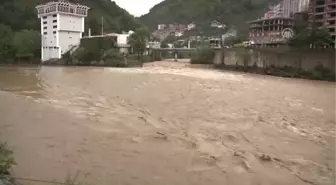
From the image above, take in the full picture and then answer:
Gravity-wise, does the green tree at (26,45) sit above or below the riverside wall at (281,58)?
above

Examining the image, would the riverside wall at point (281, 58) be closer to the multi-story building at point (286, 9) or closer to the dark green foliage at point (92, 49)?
the dark green foliage at point (92, 49)

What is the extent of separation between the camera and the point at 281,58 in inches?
1340

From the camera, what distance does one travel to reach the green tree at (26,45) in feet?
169

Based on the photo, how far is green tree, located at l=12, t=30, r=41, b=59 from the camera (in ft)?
169

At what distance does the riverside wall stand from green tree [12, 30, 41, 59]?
96.0ft

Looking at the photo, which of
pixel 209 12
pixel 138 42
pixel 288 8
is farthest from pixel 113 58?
pixel 209 12

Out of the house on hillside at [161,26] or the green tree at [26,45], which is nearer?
the green tree at [26,45]

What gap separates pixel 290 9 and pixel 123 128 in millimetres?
60722

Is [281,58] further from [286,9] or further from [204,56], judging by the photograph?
[286,9]

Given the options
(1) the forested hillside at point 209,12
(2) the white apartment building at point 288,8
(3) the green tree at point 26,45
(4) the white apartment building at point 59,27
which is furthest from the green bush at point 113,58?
(1) the forested hillside at point 209,12

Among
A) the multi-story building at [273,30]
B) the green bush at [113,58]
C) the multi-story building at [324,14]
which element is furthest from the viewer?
the multi-story building at [273,30]

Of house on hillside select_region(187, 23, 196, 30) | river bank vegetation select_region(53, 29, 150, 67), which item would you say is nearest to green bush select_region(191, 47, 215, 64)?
river bank vegetation select_region(53, 29, 150, 67)

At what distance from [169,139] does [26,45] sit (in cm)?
4833

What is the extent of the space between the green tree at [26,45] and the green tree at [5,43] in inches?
36.5
